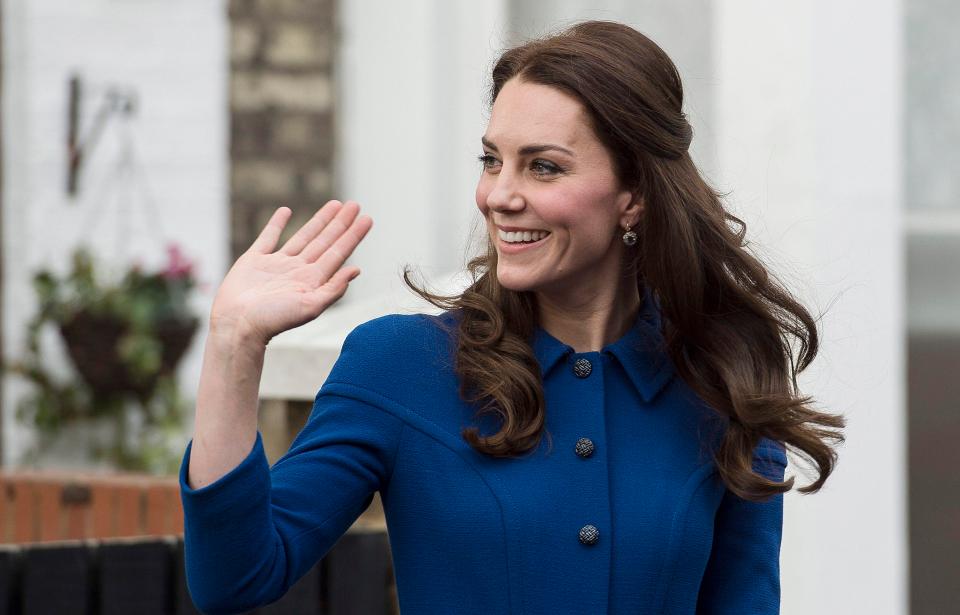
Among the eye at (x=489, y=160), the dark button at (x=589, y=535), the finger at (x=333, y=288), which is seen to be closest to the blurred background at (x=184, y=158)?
the eye at (x=489, y=160)

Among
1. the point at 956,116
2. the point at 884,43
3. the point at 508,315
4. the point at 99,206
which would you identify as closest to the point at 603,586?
the point at 508,315

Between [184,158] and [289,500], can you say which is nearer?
[289,500]

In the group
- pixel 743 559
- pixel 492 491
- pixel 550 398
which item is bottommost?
pixel 743 559

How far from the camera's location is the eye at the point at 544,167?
85.4 inches

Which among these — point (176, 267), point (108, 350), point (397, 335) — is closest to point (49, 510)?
point (397, 335)

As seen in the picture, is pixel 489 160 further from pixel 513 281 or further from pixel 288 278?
pixel 288 278

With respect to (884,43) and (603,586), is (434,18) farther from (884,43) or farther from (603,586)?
(603,586)

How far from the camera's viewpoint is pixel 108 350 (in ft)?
15.8

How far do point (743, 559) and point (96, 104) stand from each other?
3.32 meters

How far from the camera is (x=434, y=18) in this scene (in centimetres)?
489

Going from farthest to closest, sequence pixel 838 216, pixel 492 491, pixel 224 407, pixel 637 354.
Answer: pixel 838 216, pixel 637 354, pixel 492 491, pixel 224 407

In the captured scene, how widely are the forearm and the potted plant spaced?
2.96 m

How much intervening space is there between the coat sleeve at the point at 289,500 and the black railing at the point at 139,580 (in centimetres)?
68

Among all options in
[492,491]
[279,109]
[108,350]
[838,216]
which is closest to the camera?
[492,491]
